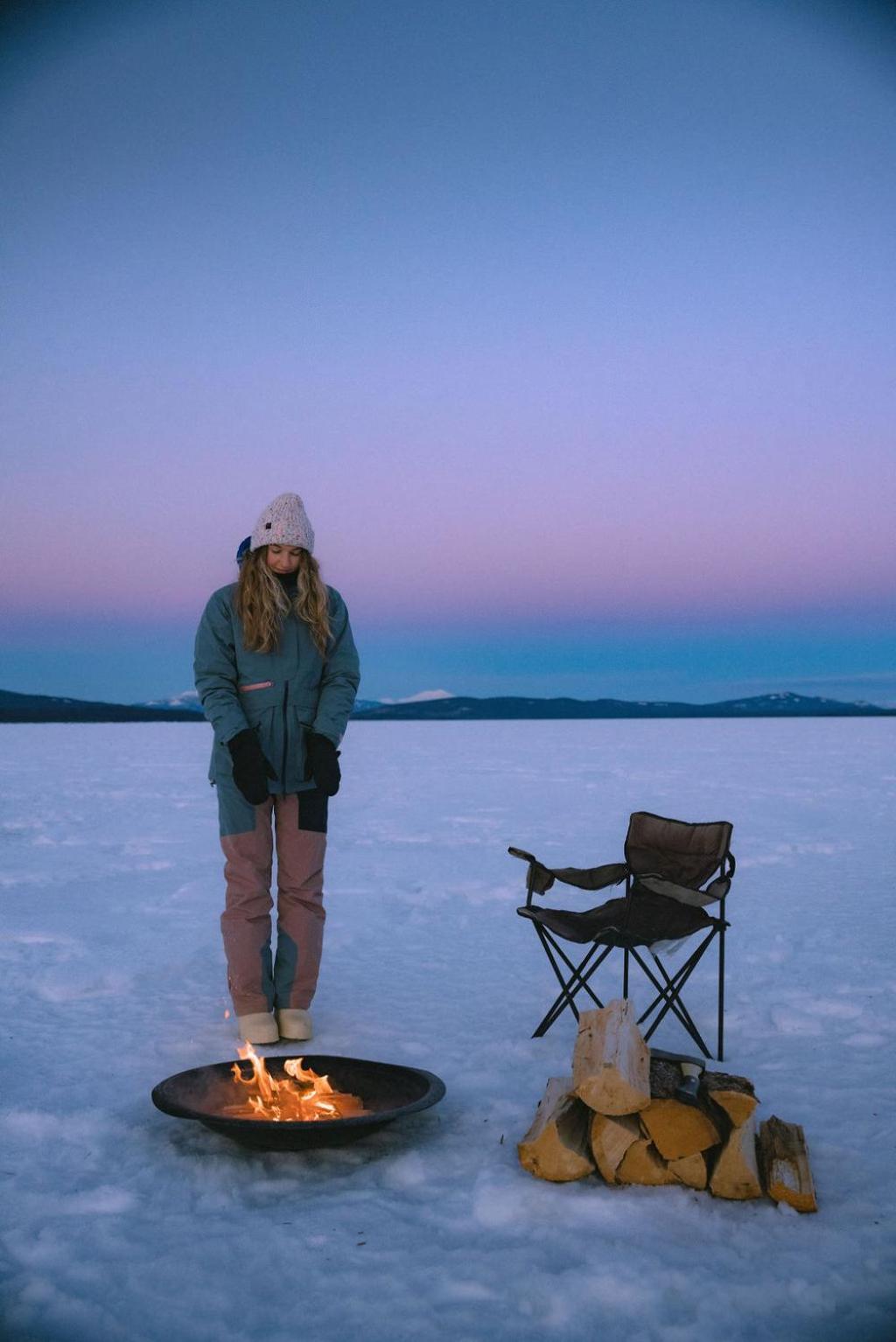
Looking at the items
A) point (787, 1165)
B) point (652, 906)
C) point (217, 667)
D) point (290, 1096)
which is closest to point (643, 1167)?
point (787, 1165)

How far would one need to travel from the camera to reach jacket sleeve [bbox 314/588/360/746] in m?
3.72

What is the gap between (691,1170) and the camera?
2627mm

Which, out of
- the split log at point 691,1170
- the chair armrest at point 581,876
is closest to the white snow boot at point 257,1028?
the chair armrest at point 581,876

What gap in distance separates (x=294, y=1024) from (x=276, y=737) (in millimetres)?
1057

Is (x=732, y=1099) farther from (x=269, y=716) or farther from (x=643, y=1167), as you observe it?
(x=269, y=716)

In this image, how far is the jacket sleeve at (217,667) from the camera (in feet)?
11.8

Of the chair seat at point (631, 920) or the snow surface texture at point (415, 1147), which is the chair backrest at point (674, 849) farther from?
the snow surface texture at point (415, 1147)

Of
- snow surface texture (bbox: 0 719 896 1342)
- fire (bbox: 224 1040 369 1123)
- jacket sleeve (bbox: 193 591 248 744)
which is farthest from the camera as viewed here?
jacket sleeve (bbox: 193 591 248 744)

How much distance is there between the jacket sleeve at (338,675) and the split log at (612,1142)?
160 centimetres

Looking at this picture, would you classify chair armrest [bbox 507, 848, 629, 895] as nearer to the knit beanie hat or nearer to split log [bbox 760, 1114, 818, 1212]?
split log [bbox 760, 1114, 818, 1212]

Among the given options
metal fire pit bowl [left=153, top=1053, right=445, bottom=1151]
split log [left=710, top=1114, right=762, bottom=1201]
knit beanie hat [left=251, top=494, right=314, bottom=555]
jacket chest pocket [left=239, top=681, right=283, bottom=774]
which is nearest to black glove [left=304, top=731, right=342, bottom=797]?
jacket chest pocket [left=239, top=681, right=283, bottom=774]

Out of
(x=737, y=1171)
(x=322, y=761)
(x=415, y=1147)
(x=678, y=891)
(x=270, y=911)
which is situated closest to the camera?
(x=737, y=1171)

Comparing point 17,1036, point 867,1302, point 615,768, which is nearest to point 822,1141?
point 867,1302

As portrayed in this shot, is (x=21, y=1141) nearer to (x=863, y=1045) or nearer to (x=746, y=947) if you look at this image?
(x=863, y=1045)
